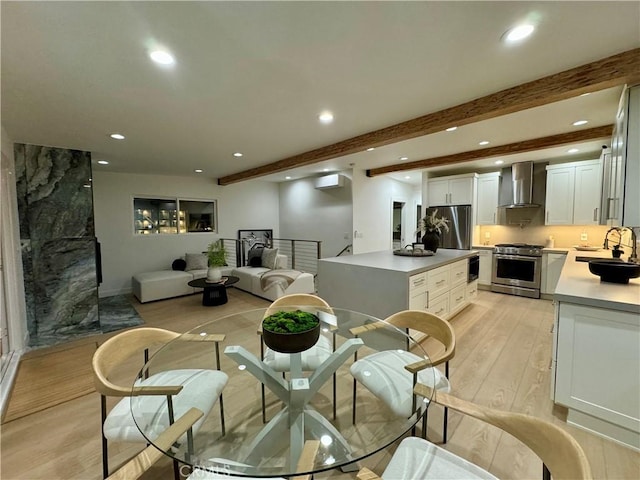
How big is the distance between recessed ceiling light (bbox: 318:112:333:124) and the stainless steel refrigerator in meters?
3.81

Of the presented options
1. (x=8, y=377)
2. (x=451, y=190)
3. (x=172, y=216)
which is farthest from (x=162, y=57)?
(x=451, y=190)

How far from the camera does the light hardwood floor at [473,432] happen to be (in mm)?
1528

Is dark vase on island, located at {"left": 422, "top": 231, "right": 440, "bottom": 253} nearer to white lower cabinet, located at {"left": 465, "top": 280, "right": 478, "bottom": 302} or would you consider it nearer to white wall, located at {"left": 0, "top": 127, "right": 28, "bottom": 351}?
white lower cabinet, located at {"left": 465, "top": 280, "right": 478, "bottom": 302}

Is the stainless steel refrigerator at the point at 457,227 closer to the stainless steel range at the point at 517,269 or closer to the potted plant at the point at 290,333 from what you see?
the stainless steel range at the point at 517,269

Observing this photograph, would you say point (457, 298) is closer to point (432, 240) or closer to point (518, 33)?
point (432, 240)

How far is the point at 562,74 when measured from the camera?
1947mm

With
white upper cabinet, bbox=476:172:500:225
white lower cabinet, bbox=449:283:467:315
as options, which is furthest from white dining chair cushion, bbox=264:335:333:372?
white upper cabinet, bbox=476:172:500:225

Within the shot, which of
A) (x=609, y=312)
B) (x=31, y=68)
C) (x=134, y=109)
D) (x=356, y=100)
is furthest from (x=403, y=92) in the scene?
(x=31, y=68)

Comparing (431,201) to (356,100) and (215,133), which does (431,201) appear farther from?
(215,133)

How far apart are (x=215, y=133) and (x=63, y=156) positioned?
2.14 m

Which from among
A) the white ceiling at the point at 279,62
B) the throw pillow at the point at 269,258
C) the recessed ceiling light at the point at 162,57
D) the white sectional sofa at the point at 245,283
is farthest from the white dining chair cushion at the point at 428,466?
the throw pillow at the point at 269,258

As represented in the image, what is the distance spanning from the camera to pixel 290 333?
1349 mm

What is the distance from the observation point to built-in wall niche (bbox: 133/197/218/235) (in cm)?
575

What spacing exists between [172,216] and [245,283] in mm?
2519
